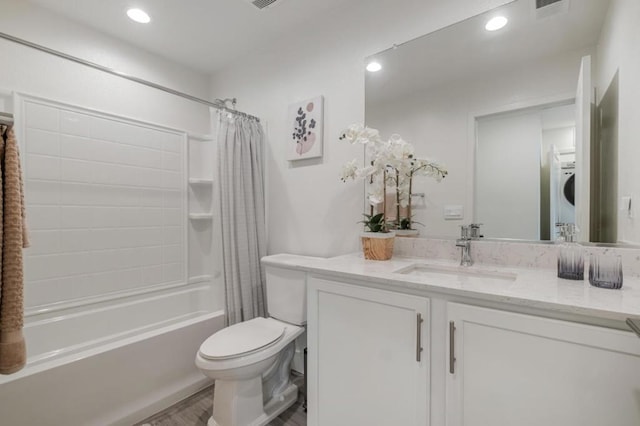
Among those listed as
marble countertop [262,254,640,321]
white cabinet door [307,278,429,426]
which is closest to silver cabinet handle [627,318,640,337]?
marble countertop [262,254,640,321]

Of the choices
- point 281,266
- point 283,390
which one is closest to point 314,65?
point 281,266

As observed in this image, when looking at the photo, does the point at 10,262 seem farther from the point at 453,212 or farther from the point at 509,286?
the point at 453,212

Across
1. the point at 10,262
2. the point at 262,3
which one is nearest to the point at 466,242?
the point at 10,262

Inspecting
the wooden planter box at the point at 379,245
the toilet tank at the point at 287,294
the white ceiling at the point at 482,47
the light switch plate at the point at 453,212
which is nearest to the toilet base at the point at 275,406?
the toilet tank at the point at 287,294

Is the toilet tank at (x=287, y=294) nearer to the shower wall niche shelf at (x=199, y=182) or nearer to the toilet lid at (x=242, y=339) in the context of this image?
the toilet lid at (x=242, y=339)

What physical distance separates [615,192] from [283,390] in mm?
1976

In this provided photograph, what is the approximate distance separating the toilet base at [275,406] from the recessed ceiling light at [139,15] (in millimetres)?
2615

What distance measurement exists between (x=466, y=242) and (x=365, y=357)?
2.36 ft

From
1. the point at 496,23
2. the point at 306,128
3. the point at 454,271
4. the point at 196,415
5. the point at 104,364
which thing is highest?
the point at 496,23

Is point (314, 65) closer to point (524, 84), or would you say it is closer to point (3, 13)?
point (524, 84)

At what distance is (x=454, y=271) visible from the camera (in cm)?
137

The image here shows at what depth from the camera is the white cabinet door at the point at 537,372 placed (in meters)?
→ 0.75

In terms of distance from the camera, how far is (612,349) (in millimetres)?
752

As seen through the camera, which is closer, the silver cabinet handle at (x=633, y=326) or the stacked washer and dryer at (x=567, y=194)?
the silver cabinet handle at (x=633, y=326)
